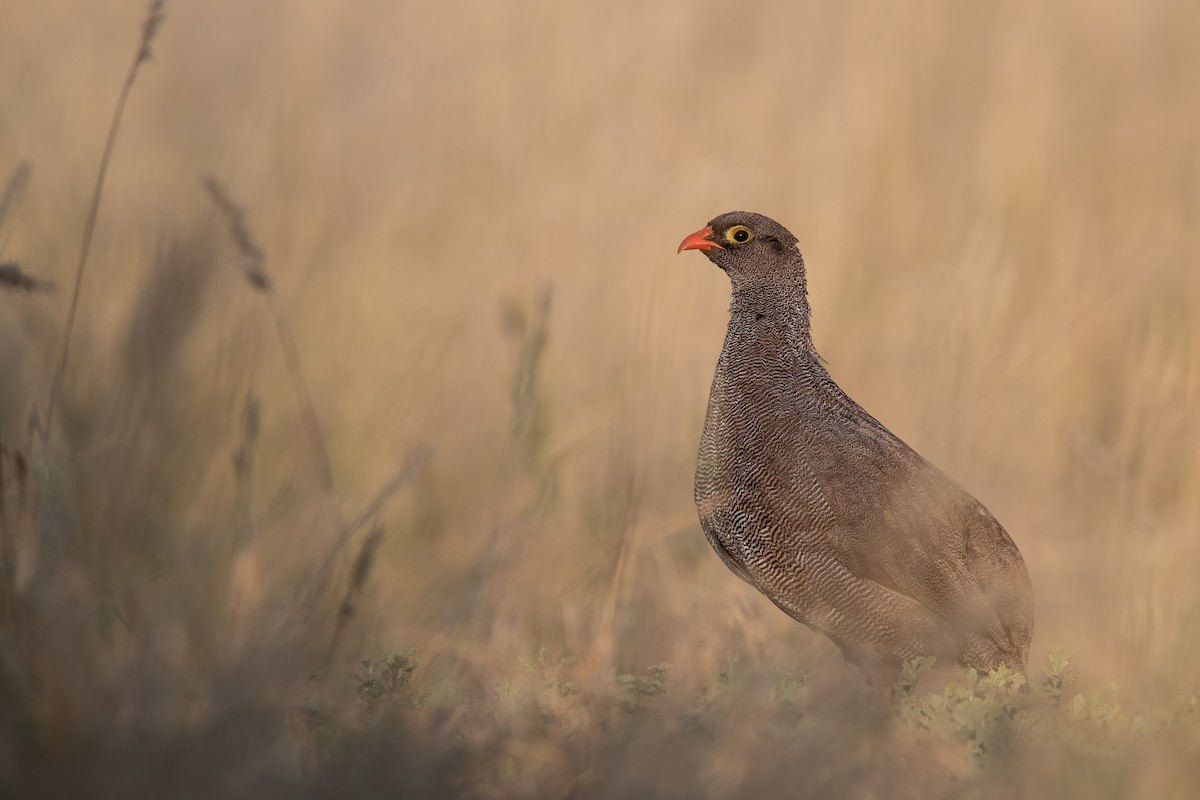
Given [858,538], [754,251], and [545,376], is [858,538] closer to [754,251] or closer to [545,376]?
[754,251]

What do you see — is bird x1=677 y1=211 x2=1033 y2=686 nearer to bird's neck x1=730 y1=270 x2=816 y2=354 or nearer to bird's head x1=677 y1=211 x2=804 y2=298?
bird's neck x1=730 y1=270 x2=816 y2=354

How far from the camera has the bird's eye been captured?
4.78 metres

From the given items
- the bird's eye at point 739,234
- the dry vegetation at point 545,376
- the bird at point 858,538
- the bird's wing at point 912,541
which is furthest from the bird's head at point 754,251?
the bird's wing at point 912,541

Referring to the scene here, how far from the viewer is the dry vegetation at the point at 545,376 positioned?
2.83 metres

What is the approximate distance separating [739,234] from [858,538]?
1.09 metres

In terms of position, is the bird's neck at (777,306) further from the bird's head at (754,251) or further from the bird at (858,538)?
the bird at (858,538)

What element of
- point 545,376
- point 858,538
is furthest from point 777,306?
point 545,376

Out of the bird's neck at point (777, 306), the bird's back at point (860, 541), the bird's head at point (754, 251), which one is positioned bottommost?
the bird's back at point (860, 541)

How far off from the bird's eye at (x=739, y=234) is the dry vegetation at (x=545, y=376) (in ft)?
1.02

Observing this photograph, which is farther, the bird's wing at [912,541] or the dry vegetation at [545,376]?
the bird's wing at [912,541]

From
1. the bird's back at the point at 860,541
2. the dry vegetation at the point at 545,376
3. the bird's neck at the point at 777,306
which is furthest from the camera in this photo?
the bird's neck at the point at 777,306

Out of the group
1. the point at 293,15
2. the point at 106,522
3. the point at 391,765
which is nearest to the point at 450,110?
the point at 293,15

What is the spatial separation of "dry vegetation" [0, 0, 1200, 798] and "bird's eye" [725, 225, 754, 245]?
31 cm

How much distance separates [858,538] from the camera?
13.7 ft
